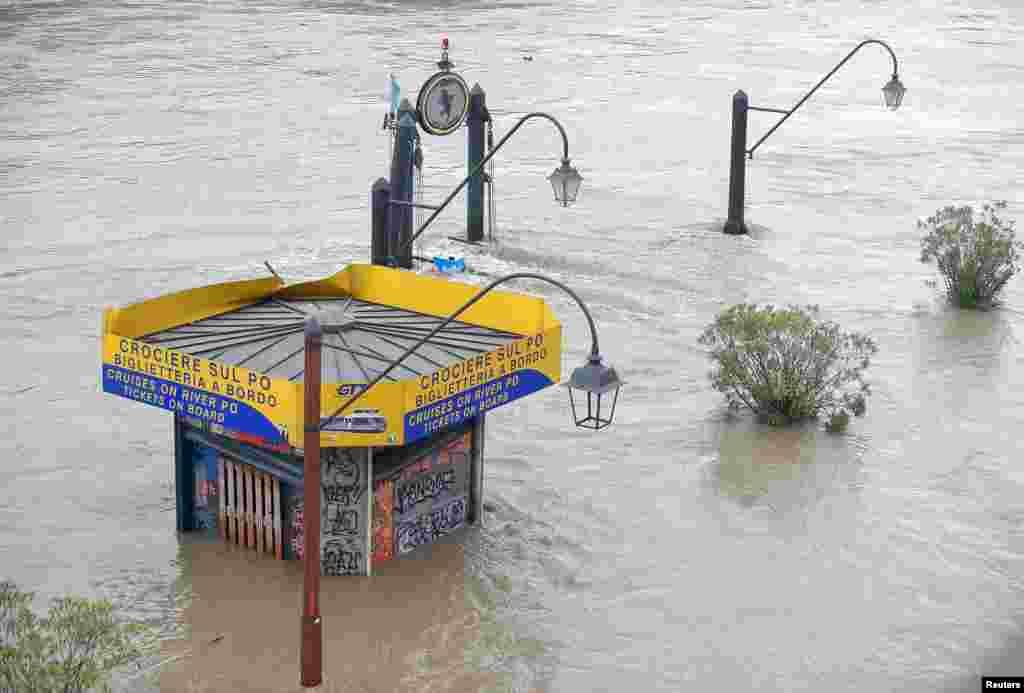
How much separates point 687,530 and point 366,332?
339 centimetres

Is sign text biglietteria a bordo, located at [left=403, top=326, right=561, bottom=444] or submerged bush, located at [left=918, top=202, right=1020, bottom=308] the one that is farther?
submerged bush, located at [left=918, top=202, right=1020, bottom=308]

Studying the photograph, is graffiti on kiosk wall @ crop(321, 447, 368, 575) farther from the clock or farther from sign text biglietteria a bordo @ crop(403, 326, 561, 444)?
the clock

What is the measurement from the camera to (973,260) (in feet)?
71.7

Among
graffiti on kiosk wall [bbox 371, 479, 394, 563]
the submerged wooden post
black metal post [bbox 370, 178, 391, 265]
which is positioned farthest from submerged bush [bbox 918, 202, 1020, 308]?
the submerged wooden post

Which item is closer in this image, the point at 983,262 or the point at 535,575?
the point at 535,575

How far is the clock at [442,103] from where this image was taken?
2031 cm

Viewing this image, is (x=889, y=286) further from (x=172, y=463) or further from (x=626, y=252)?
(x=172, y=463)

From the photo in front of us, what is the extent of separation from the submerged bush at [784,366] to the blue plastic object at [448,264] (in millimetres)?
5047

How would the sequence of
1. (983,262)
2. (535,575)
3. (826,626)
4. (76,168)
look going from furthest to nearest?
(76,168) → (983,262) → (535,575) → (826,626)

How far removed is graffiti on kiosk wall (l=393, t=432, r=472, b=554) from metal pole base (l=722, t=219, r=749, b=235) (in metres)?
11.8

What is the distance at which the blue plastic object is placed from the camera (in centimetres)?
2202

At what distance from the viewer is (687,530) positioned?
15.1m

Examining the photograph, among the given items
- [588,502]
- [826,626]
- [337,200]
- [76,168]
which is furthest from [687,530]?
[76,168]

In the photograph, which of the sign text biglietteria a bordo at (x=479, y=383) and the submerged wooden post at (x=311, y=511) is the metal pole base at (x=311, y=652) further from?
the sign text biglietteria a bordo at (x=479, y=383)
